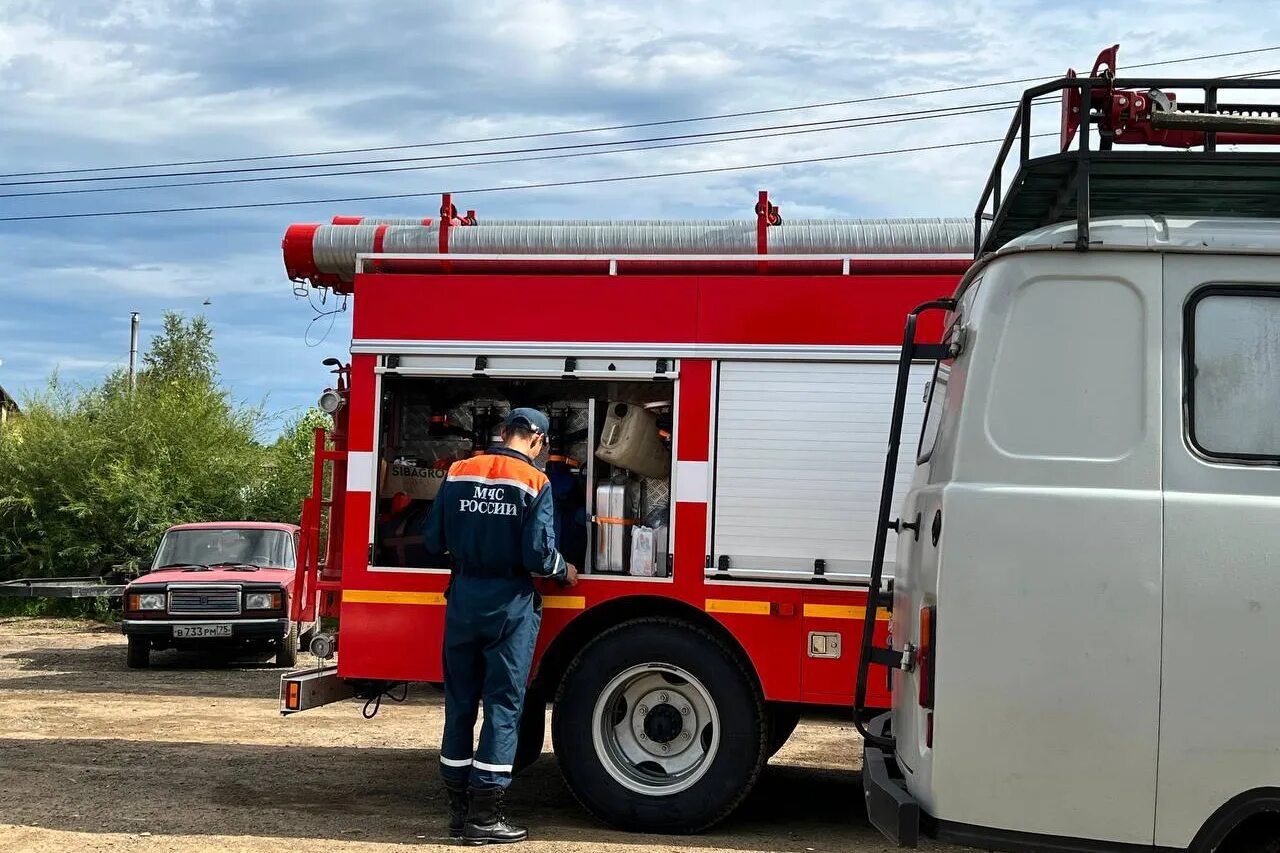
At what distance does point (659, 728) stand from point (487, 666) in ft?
3.08

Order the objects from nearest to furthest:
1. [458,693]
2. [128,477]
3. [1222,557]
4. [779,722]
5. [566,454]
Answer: [1222,557] → [458,693] → [779,722] → [566,454] → [128,477]

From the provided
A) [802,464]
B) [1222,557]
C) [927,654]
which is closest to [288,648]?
[802,464]

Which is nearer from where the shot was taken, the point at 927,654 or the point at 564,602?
the point at 927,654

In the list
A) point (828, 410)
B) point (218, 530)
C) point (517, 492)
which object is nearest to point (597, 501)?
point (517, 492)

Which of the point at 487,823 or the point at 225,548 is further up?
the point at 225,548

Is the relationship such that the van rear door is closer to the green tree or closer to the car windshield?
the car windshield

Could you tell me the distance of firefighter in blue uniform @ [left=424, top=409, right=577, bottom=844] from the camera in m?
6.76

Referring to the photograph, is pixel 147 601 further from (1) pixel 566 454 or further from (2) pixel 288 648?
(1) pixel 566 454

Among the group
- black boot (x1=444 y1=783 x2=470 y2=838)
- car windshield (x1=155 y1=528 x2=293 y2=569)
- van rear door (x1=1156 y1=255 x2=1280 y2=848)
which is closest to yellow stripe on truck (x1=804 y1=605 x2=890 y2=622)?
black boot (x1=444 y1=783 x2=470 y2=838)

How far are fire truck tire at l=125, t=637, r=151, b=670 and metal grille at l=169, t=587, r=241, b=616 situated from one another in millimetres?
843

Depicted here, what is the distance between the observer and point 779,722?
7.45 m

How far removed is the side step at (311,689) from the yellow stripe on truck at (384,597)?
48cm

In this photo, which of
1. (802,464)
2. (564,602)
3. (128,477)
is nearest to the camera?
(802,464)

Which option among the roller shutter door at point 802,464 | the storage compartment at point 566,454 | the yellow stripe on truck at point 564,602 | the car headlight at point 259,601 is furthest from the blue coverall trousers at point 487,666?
the car headlight at point 259,601
